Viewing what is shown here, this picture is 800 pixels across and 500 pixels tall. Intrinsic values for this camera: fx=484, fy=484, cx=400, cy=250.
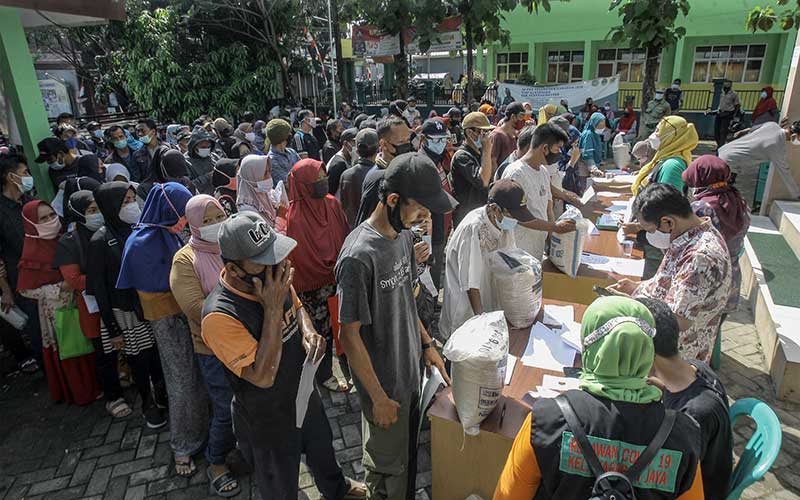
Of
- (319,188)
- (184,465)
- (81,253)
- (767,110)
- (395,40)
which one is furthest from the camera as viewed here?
(395,40)

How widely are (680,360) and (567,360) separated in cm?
80

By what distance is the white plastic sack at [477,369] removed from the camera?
2.15 meters

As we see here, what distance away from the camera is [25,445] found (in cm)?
361

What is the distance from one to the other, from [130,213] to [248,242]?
1812mm

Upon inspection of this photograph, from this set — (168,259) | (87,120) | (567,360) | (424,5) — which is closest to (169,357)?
(168,259)

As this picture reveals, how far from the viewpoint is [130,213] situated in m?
3.38

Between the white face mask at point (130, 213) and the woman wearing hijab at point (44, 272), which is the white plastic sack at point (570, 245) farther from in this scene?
the woman wearing hijab at point (44, 272)

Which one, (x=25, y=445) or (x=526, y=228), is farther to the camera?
(x=526, y=228)

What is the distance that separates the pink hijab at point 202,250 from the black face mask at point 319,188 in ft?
3.21

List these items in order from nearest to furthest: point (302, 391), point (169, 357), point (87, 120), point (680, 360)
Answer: point (680, 360) < point (302, 391) < point (169, 357) < point (87, 120)

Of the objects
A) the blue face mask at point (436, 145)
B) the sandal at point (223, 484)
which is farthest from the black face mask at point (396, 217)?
the blue face mask at point (436, 145)

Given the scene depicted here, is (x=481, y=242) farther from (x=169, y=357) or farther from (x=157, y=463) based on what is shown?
(x=157, y=463)

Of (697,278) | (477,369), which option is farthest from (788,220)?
(477,369)

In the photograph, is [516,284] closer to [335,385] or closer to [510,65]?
[335,385]
